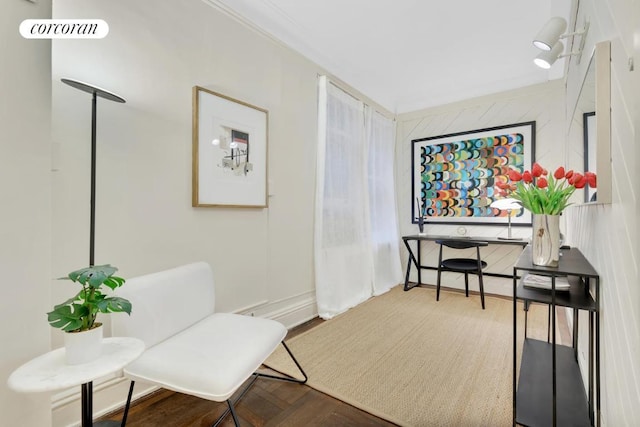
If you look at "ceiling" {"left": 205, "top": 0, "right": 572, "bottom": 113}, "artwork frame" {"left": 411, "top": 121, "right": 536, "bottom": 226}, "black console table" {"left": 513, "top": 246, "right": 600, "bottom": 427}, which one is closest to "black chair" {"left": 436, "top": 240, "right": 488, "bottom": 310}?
"artwork frame" {"left": 411, "top": 121, "right": 536, "bottom": 226}

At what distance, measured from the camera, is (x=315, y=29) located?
2475 mm

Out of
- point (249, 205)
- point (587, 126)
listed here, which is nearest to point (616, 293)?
point (587, 126)

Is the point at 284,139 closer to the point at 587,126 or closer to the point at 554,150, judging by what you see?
the point at 587,126

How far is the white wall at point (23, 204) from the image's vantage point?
1021 millimetres

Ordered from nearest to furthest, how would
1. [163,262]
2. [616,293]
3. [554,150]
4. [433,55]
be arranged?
1. [616,293]
2. [163,262]
3. [433,55]
4. [554,150]

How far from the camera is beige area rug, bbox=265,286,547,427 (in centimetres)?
153

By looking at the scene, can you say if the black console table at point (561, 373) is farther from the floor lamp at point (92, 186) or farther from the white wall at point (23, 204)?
the white wall at point (23, 204)

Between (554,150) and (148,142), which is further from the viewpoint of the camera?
(554,150)

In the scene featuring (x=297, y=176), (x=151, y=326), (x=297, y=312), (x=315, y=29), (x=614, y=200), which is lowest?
(x=297, y=312)

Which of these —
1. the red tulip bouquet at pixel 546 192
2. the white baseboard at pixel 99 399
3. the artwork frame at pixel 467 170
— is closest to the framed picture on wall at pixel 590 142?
the red tulip bouquet at pixel 546 192

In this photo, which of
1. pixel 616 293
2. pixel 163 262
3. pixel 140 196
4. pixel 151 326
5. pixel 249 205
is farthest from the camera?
pixel 249 205

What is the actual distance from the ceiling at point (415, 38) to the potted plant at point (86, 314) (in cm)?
192

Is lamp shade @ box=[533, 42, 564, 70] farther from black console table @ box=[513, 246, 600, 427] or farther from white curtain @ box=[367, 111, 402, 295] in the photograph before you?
white curtain @ box=[367, 111, 402, 295]

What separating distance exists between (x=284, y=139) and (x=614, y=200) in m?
2.13
